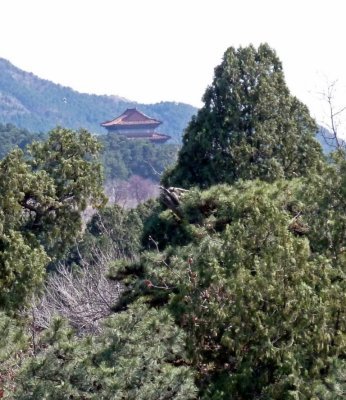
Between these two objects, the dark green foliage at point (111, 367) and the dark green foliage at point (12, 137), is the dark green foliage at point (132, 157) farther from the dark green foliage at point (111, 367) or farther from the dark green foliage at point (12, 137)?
the dark green foliage at point (111, 367)

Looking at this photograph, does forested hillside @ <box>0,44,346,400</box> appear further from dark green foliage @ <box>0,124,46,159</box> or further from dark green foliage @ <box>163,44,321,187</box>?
dark green foliage @ <box>0,124,46,159</box>

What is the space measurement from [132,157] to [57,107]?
194 ft

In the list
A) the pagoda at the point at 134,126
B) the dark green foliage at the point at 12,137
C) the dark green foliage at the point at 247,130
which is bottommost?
the dark green foliage at the point at 12,137

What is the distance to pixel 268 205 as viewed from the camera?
673 centimetres

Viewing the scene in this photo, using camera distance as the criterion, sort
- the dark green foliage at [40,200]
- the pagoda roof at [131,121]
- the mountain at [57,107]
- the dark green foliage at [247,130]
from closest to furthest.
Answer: the dark green foliage at [40,200], the dark green foliage at [247,130], the pagoda roof at [131,121], the mountain at [57,107]

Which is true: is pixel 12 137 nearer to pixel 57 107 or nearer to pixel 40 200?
pixel 40 200

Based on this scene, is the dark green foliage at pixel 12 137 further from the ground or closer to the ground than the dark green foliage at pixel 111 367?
closer to the ground

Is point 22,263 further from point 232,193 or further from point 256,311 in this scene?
point 256,311

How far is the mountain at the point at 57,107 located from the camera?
Answer: 110m

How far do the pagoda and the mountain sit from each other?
109 feet

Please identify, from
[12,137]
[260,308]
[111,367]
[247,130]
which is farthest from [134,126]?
[111,367]

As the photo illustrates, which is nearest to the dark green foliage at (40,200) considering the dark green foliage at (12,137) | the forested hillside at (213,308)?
the forested hillside at (213,308)

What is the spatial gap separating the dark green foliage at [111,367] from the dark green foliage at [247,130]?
236 inches

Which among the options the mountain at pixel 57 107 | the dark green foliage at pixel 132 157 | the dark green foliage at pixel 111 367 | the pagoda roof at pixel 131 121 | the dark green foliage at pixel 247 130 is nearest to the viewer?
the dark green foliage at pixel 111 367
